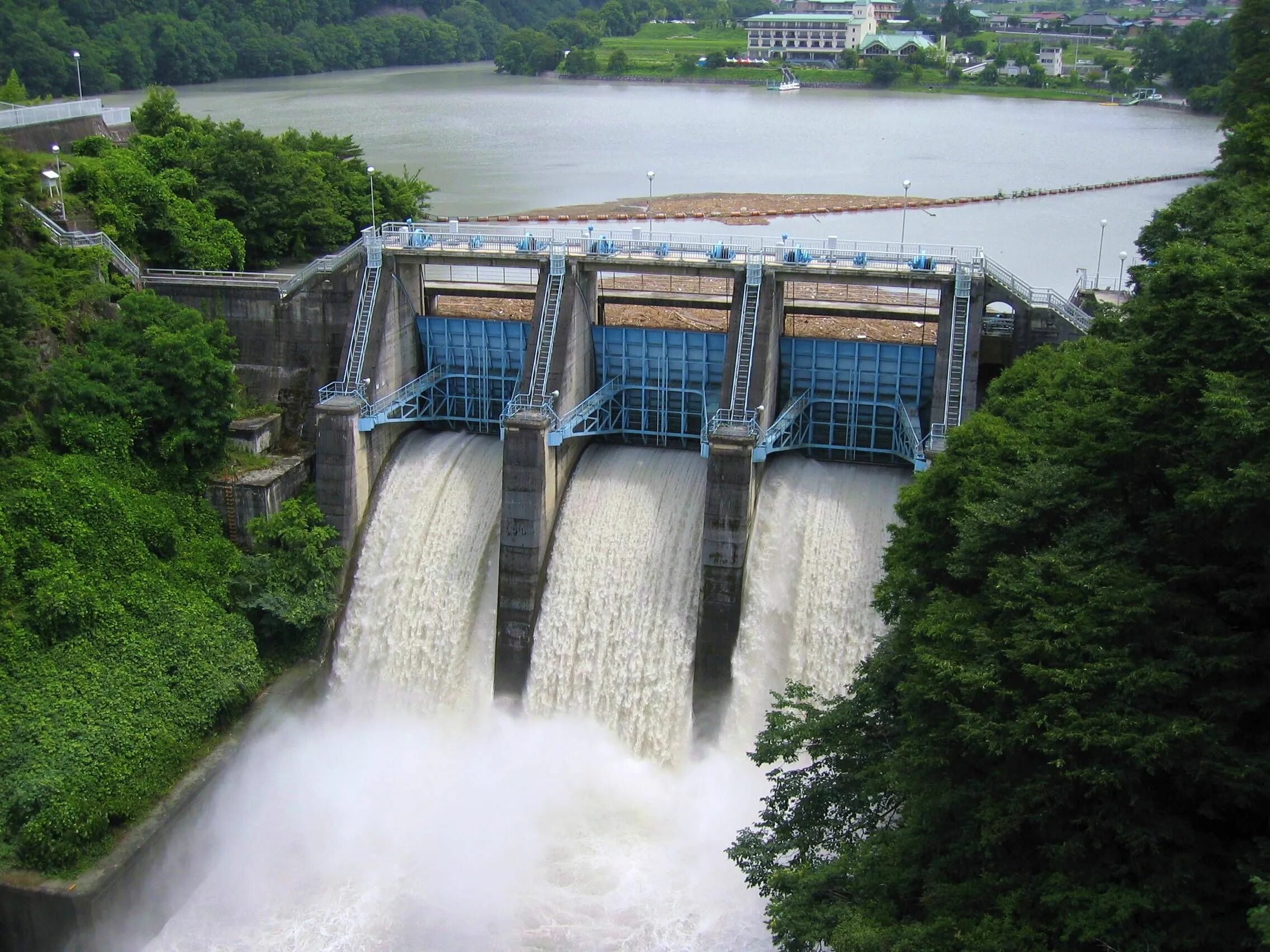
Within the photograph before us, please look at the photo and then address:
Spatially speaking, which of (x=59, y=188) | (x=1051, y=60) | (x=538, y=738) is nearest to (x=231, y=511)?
(x=538, y=738)

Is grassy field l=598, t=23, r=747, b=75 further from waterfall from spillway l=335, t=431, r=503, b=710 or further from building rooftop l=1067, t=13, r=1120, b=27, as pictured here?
waterfall from spillway l=335, t=431, r=503, b=710

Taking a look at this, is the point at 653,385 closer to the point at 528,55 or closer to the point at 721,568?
Result: the point at 721,568

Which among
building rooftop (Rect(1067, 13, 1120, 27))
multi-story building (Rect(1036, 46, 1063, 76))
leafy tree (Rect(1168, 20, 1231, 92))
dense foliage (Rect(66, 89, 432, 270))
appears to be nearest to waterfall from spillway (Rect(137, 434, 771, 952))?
dense foliage (Rect(66, 89, 432, 270))

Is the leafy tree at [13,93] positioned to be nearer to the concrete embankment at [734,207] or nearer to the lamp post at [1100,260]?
the concrete embankment at [734,207]

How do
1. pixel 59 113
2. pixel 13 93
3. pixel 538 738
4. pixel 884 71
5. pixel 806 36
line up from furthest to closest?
pixel 806 36
pixel 884 71
pixel 13 93
pixel 59 113
pixel 538 738

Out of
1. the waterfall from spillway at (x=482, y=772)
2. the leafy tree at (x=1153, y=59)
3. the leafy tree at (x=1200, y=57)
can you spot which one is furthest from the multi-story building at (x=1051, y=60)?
the waterfall from spillway at (x=482, y=772)

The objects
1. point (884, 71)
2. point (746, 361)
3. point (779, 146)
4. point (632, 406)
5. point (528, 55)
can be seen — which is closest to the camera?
point (746, 361)
